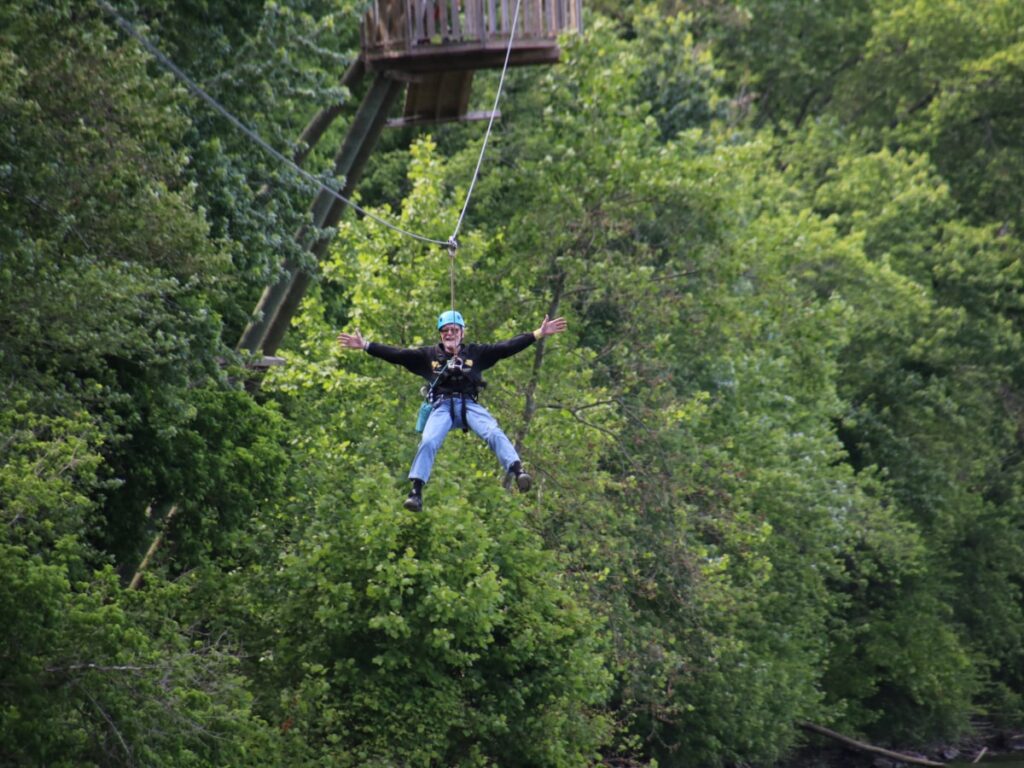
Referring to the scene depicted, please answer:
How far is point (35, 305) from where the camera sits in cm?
1942

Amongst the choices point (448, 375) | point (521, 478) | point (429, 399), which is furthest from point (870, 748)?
point (521, 478)

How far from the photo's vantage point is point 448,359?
59.8 ft

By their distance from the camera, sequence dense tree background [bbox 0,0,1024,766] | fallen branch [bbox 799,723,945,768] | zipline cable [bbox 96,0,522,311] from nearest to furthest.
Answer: zipline cable [bbox 96,0,522,311] < dense tree background [bbox 0,0,1024,766] < fallen branch [bbox 799,723,945,768]

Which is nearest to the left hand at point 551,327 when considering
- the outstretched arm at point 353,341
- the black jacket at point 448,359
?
the black jacket at point 448,359

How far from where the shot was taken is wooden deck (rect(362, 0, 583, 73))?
2497 cm

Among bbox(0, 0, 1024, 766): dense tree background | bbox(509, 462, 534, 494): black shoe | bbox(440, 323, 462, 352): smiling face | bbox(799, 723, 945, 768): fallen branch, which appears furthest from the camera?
bbox(799, 723, 945, 768): fallen branch

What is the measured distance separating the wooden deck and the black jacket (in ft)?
25.7

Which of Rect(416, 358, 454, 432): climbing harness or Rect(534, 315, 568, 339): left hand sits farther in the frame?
Rect(416, 358, 454, 432): climbing harness

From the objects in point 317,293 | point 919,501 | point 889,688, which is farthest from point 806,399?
point 317,293

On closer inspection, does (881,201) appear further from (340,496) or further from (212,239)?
(212,239)

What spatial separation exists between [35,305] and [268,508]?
22.2 ft

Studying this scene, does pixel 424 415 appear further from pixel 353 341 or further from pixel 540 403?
pixel 540 403

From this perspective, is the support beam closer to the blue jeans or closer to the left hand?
the blue jeans

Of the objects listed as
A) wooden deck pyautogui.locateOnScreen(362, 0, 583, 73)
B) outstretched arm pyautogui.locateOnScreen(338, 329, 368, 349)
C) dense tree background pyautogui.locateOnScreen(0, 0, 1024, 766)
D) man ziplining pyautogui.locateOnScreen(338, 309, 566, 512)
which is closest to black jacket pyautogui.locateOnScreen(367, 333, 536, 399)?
man ziplining pyautogui.locateOnScreen(338, 309, 566, 512)
